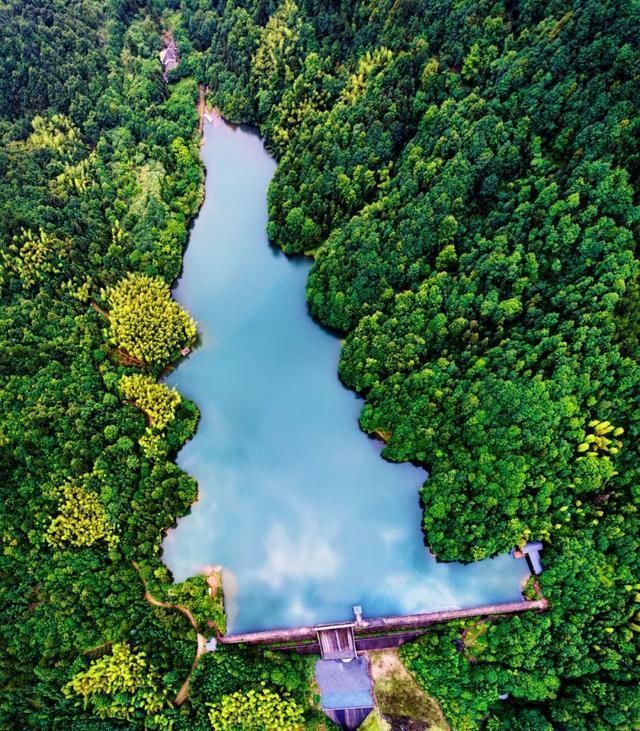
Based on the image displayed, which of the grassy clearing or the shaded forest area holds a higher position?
the shaded forest area

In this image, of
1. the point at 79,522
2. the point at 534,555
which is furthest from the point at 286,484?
the point at 534,555

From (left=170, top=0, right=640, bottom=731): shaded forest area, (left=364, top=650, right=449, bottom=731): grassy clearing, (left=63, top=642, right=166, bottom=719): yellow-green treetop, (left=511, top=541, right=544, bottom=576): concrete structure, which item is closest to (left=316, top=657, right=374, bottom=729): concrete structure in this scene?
(left=364, top=650, right=449, bottom=731): grassy clearing

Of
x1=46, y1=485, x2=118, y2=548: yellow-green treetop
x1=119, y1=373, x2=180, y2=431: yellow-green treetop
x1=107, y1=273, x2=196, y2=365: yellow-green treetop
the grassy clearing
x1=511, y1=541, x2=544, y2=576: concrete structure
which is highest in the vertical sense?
x1=107, y1=273, x2=196, y2=365: yellow-green treetop

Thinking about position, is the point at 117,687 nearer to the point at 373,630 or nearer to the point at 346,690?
the point at 346,690

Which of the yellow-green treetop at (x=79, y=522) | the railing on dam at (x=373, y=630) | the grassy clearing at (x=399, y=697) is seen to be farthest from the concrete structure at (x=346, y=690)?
the yellow-green treetop at (x=79, y=522)

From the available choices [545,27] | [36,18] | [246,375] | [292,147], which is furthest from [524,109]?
[36,18]

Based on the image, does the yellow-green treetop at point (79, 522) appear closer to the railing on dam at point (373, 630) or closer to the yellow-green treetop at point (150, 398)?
the yellow-green treetop at point (150, 398)

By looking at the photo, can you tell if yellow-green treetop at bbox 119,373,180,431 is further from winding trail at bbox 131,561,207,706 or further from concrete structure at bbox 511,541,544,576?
concrete structure at bbox 511,541,544,576

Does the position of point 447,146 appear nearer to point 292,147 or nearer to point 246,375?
point 292,147
